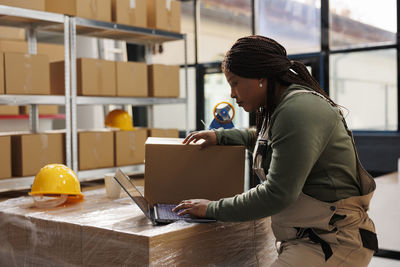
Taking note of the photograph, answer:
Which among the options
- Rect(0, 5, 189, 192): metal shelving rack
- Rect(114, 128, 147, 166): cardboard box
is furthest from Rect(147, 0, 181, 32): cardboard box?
Rect(114, 128, 147, 166): cardboard box

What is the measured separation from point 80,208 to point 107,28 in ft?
6.83

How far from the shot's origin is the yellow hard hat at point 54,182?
6.56 feet

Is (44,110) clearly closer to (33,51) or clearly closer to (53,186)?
(33,51)

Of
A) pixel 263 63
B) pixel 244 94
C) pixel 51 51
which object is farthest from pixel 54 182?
pixel 51 51

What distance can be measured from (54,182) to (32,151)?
130 centimetres

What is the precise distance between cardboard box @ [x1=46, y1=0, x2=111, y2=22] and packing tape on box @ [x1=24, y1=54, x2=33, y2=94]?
18.5 inches

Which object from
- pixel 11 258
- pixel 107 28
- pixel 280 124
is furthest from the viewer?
pixel 107 28

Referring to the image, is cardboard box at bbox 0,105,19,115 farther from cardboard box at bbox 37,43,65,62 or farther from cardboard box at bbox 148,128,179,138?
cardboard box at bbox 148,128,179,138

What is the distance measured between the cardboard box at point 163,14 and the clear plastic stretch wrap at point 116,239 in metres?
2.34

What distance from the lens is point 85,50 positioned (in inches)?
231

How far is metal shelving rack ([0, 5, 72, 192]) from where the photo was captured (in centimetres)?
313

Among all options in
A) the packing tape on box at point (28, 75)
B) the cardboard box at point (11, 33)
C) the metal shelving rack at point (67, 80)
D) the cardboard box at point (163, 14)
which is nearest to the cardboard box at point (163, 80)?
the metal shelving rack at point (67, 80)

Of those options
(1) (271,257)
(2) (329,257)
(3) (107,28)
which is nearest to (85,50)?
(3) (107,28)

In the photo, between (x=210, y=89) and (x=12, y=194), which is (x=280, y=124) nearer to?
(x=12, y=194)
